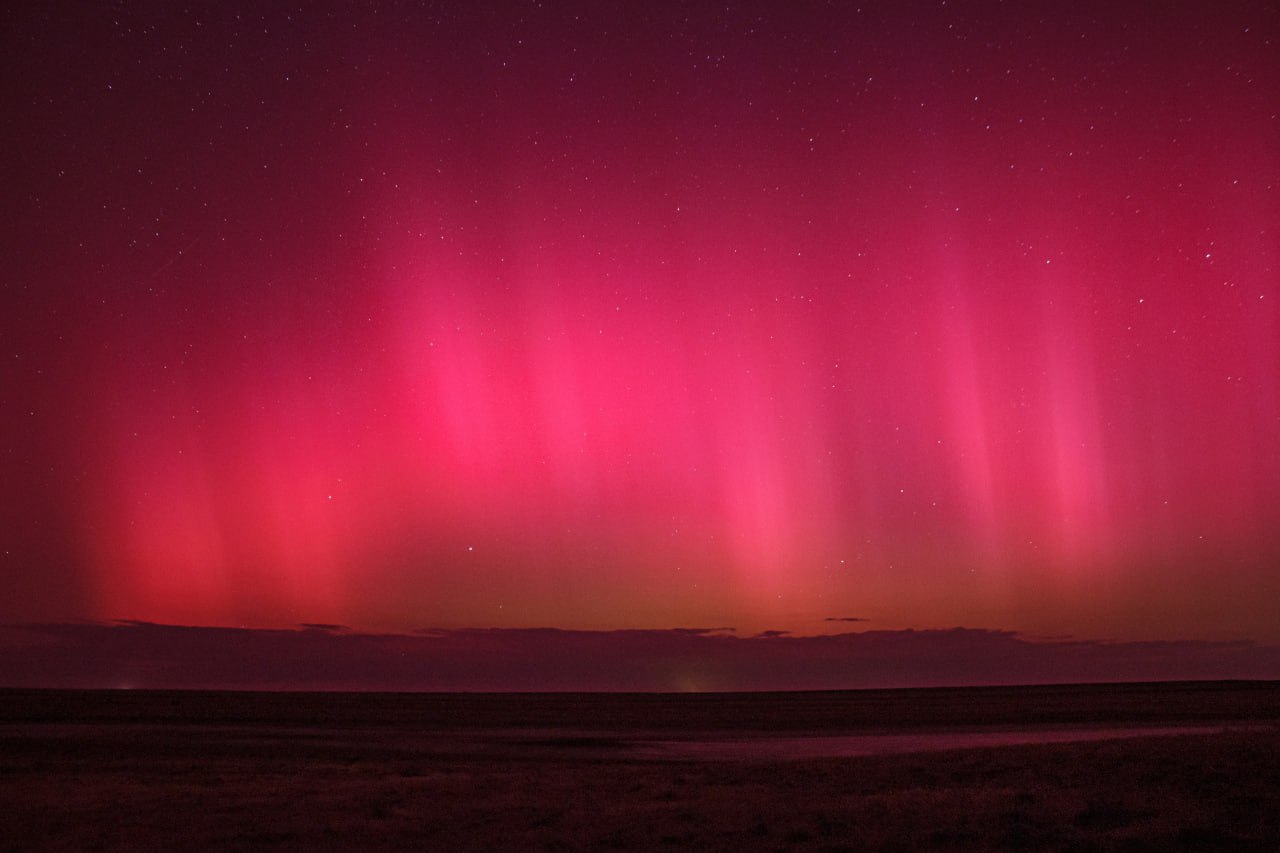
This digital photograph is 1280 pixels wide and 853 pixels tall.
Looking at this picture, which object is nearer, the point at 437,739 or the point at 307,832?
the point at 307,832

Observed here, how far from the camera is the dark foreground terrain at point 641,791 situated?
14.3 metres

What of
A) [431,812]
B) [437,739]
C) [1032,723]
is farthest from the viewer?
[1032,723]

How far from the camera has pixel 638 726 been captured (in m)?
43.4

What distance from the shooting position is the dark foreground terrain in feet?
46.9

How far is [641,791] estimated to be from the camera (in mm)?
19844

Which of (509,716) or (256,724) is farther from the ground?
(256,724)

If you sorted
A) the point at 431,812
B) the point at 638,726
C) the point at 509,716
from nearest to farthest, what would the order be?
the point at 431,812 < the point at 638,726 < the point at 509,716

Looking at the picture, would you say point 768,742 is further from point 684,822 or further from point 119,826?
point 119,826

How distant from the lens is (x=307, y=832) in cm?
1531

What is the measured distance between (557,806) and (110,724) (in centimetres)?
3488

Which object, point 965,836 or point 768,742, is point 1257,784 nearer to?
point 965,836

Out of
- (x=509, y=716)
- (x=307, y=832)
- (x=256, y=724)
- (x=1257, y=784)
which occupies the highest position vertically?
(x=307, y=832)

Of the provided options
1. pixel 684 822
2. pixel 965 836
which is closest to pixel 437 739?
pixel 684 822

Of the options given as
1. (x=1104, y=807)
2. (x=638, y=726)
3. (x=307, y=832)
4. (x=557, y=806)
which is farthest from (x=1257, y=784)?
(x=638, y=726)
